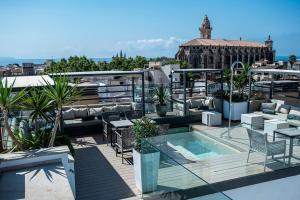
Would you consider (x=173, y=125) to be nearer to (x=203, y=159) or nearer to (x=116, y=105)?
(x=116, y=105)

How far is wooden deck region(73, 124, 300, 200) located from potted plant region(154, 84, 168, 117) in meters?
3.05

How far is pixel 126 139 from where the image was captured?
6246mm

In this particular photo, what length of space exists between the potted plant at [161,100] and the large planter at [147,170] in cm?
427

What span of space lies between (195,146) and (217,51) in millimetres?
96896

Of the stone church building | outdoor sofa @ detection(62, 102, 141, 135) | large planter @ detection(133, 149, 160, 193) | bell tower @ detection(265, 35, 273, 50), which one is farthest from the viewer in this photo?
bell tower @ detection(265, 35, 273, 50)

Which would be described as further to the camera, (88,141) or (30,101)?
(88,141)

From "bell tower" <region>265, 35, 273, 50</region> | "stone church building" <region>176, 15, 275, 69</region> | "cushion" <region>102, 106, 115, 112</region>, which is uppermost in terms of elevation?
"bell tower" <region>265, 35, 273, 50</region>

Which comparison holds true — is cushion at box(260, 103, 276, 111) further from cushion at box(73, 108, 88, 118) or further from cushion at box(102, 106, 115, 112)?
cushion at box(73, 108, 88, 118)

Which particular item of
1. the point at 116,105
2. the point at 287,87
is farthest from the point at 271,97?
the point at 116,105

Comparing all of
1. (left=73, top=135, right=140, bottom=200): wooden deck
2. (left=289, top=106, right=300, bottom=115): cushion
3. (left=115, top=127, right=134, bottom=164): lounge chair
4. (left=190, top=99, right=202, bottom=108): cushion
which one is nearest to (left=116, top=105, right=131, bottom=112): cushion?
(left=73, top=135, right=140, bottom=200): wooden deck

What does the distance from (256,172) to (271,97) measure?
6.60 meters

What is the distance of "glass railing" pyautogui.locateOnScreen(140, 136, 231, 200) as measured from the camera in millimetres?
3506

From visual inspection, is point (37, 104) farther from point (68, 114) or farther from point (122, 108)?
point (122, 108)

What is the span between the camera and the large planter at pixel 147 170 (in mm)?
4706
